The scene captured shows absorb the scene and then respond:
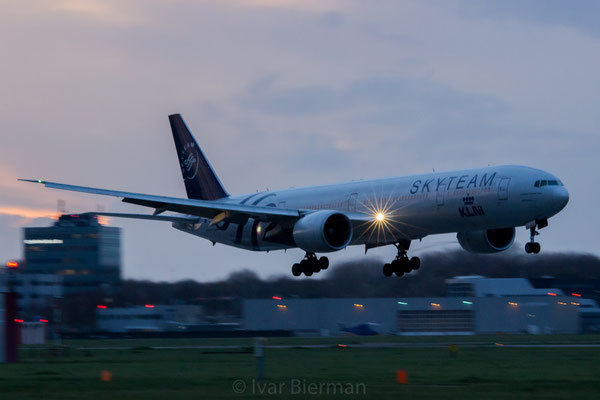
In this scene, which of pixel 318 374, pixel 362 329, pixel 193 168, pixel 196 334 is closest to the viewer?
pixel 318 374

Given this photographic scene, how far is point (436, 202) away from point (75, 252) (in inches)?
3623

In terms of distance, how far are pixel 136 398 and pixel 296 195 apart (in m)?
27.4

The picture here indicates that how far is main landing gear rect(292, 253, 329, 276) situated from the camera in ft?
156

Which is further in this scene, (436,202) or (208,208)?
(208,208)

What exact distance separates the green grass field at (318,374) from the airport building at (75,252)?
2951 inches

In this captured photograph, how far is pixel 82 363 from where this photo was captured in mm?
38781

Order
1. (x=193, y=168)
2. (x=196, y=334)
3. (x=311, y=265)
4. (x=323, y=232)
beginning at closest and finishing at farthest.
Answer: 1. (x=323, y=232)
2. (x=311, y=265)
3. (x=193, y=168)
4. (x=196, y=334)

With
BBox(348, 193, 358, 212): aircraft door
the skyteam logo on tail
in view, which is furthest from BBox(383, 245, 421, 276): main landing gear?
the skyteam logo on tail

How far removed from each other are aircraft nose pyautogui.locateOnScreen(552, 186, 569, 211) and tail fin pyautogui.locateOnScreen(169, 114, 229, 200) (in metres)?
22.0

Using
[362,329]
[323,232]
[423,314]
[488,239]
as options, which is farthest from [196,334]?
A: [488,239]

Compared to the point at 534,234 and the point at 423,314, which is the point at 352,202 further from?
the point at 423,314

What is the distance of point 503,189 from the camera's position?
39.8 meters

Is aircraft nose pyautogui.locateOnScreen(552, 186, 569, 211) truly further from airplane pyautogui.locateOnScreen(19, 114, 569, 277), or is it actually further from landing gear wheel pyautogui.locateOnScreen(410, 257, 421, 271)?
landing gear wheel pyautogui.locateOnScreen(410, 257, 421, 271)

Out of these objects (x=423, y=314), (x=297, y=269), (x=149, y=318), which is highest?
(x=297, y=269)
